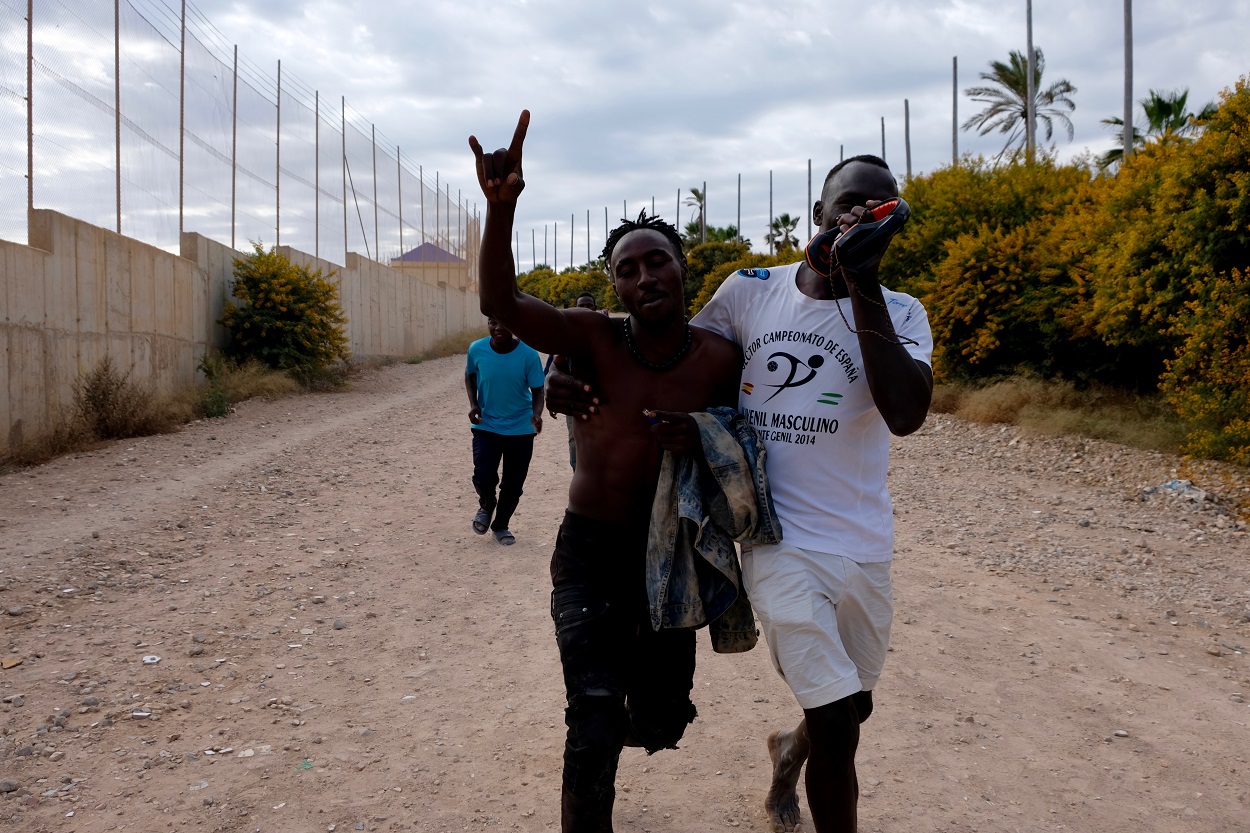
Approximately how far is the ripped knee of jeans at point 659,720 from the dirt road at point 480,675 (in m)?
0.40

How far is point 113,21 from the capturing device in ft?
44.3

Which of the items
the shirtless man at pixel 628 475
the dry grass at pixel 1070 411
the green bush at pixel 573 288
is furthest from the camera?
the green bush at pixel 573 288

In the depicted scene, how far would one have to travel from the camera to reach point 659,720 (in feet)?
10.2

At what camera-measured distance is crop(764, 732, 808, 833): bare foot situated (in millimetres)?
3293

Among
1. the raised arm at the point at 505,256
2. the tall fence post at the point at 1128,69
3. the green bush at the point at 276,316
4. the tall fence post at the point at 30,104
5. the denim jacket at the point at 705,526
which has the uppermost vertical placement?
the tall fence post at the point at 1128,69

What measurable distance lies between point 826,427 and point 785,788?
137cm

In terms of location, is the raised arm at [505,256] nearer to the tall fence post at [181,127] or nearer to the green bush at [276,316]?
the tall fence post at [181,127]

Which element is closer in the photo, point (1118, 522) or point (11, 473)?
point (1118, 522)

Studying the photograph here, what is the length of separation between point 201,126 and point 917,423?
57.2ft

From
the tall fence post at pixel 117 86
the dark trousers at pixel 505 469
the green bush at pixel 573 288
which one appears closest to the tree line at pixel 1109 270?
the dark trousers at pixel 505 469

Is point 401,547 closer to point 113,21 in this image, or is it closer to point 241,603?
point 241,603

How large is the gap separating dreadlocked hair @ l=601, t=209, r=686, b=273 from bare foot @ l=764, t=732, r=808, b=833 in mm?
1672

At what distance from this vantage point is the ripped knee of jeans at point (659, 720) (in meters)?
3.11

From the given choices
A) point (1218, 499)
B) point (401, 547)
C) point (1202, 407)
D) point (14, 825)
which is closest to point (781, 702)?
point (14, 825)
